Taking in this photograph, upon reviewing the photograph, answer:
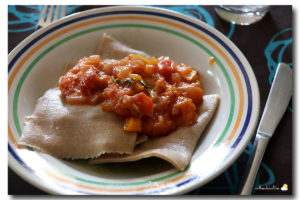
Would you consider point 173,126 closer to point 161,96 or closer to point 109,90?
point 161,96

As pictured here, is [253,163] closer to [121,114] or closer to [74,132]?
[121,114]

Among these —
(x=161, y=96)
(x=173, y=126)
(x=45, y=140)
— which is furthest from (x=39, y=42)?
(x=173, y=126)

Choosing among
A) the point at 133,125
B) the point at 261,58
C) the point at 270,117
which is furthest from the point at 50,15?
Result: the point at 270,117

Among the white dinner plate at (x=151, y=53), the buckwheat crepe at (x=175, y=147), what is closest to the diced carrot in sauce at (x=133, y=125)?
the buckwheat crepe at (x=175, y=147)

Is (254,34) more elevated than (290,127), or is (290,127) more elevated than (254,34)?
(254,34)

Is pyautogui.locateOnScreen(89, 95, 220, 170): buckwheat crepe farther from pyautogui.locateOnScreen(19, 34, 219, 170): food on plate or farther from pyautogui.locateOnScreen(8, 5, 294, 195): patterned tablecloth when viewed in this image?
pyautogui.locateOnScreen(8, 5, 294, 195): patterned tablecloth

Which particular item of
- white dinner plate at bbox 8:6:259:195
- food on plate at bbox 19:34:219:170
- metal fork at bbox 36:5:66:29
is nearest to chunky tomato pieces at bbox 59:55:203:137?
food on plate at bbox 19:34:219:170
